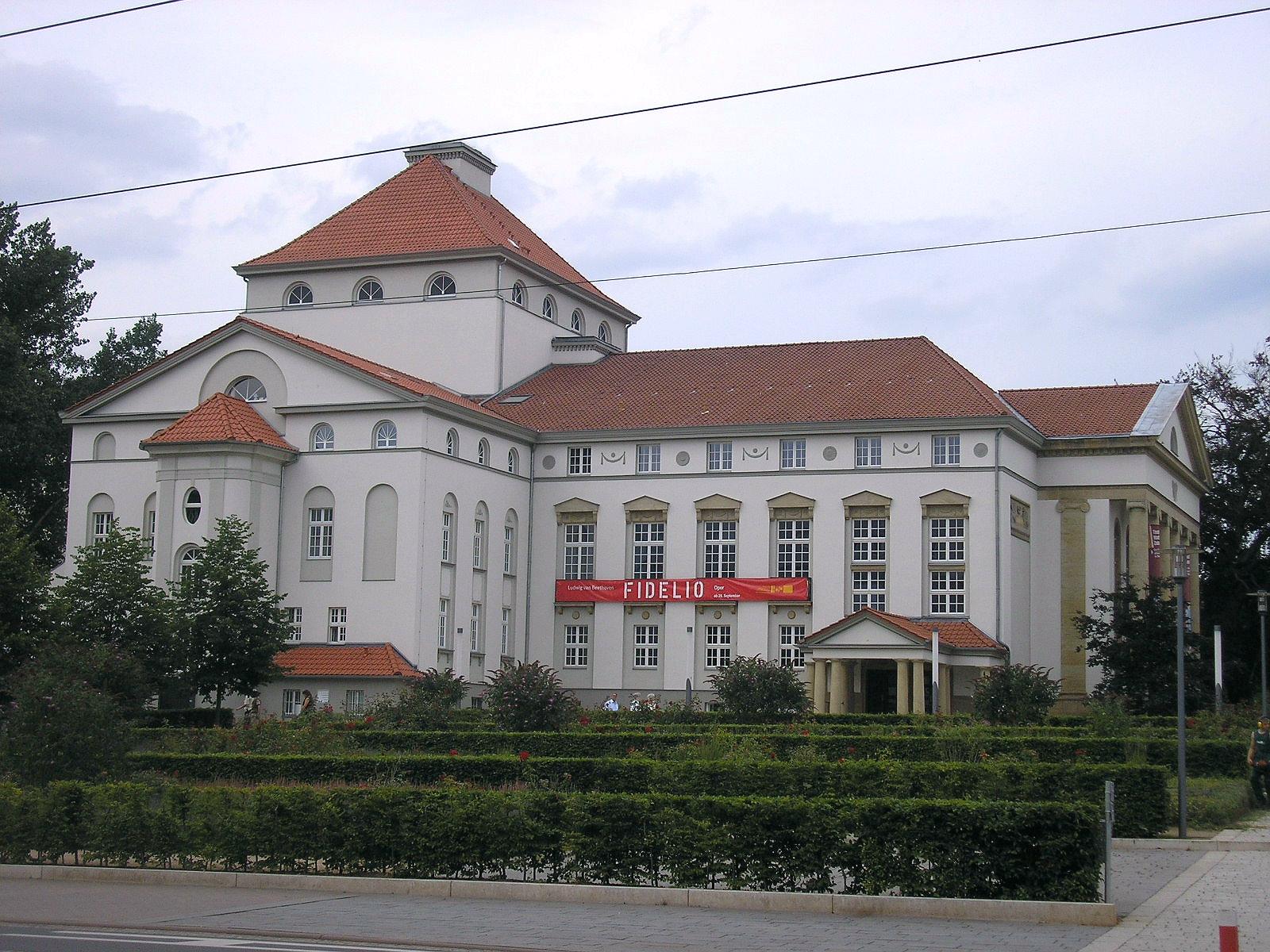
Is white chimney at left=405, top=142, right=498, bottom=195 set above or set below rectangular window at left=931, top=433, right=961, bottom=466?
above

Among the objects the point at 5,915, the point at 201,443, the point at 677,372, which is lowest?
the point at 5,915

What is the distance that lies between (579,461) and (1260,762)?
3297 centimetres

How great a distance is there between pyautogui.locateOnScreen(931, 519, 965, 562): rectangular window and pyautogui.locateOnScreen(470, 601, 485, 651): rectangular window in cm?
1548

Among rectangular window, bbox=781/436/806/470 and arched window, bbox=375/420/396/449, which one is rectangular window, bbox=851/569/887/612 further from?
arched window, bbox=375/420/396/449

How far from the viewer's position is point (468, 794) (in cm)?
1981

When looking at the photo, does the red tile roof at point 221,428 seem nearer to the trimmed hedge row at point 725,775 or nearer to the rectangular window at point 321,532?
the rectangular window at point 321,532

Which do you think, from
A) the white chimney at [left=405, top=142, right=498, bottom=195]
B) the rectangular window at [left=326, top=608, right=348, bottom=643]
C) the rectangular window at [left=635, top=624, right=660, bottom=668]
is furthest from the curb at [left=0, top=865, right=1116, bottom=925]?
the white chimney at [left=405, top=142, right=498, bottom=195]

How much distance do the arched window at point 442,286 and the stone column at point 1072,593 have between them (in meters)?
23.8

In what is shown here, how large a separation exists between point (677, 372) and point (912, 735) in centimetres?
3030

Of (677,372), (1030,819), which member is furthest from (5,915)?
(677,372)

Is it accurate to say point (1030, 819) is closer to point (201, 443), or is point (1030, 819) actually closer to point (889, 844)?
point (889, 844)

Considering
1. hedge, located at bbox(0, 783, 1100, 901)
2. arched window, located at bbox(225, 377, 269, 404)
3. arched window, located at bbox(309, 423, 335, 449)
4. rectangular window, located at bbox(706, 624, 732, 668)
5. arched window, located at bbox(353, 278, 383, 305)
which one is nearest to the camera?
hedge, located at bbox(0, 783, 1100, 901)

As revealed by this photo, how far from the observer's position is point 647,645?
57.8 meters

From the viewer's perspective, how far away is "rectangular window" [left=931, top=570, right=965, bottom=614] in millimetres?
54469
